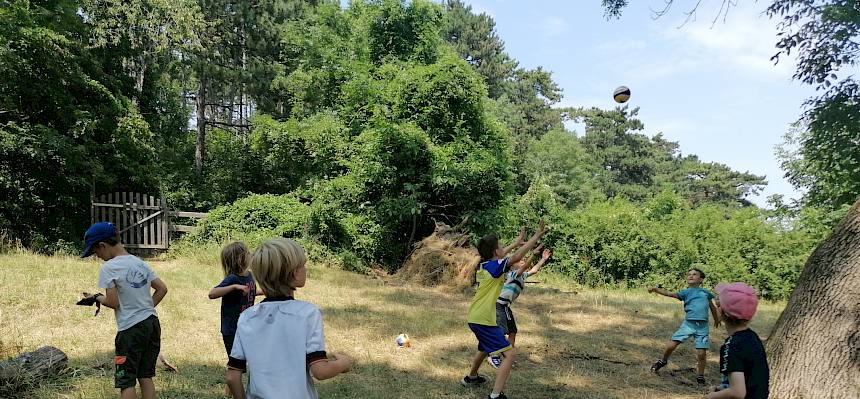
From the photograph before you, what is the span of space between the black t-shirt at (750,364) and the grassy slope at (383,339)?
292cm

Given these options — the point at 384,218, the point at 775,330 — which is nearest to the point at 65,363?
the point at 775,330

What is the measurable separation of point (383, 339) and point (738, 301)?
5555mm

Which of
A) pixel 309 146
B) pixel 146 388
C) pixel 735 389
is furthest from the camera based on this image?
pixel 309 146

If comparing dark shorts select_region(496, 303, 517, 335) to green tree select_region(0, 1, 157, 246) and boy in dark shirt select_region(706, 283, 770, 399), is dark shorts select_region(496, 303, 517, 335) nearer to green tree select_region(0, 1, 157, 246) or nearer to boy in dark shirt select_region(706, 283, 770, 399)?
boy in dark shirt select_region(706, 283, 770, 399)

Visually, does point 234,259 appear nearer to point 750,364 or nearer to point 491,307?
point 491,307

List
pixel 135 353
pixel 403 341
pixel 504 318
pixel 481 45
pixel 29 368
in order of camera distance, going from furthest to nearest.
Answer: pixel 481 45
pixel 403 341
pixel 504 318
pixel 29 368
pixel 135 353

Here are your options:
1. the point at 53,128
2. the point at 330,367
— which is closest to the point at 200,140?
the point at 53,128

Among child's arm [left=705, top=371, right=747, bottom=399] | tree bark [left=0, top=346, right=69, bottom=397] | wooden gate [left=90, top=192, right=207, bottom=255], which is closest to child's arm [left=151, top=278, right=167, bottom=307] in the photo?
tree bark [left=0, top=346, right=69, bottom=397]

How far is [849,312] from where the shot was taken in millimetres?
4477

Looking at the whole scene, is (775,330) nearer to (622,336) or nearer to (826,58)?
(622,336)

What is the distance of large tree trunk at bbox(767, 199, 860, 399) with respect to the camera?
4402 millimetres

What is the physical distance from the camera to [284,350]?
82.2 inches

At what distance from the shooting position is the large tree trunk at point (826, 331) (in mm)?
4402

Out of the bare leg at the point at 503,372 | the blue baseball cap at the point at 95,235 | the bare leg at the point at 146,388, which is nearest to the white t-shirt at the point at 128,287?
the blue baseball cap at the point at 95,235
